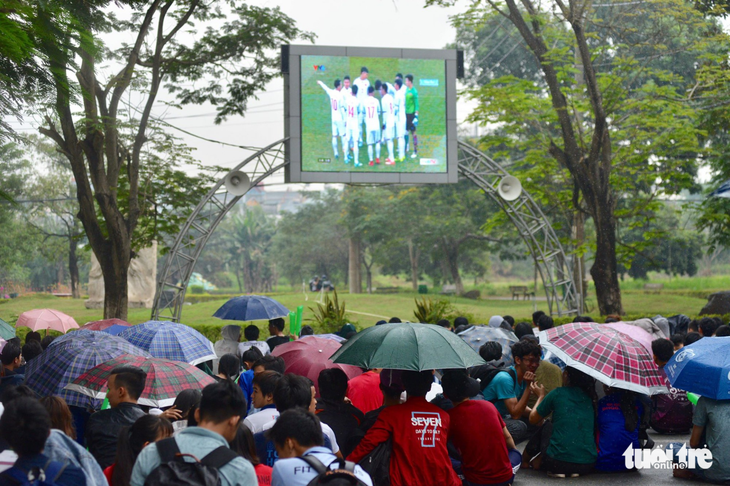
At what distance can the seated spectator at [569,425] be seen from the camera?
6.00 metres

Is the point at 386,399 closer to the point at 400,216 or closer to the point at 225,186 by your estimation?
the point at 225,186

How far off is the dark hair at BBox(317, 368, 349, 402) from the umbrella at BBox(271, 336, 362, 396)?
1318 millimetres

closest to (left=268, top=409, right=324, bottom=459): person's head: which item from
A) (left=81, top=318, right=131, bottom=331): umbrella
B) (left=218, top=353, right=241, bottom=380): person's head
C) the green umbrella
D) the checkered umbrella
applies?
the green umbrella

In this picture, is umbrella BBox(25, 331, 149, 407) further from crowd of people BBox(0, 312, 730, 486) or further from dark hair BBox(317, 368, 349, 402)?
dark hair BBox(317, 368, 349, 402)

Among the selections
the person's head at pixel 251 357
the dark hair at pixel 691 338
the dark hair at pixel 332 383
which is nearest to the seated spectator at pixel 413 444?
the dark hair at pixel 332 383

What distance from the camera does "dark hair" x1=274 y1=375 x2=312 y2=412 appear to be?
4.34m

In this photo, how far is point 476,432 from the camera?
5000 mm

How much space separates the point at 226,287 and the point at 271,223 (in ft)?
22.2

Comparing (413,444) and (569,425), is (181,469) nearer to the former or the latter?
(413,444)

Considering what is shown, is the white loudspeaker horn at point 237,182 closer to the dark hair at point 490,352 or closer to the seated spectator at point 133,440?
the dark hair at point 490,352

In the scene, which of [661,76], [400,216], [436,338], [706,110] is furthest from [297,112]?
[400,216]

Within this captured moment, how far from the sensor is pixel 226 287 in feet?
198

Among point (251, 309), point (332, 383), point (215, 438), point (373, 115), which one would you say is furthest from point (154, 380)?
point (373, 115)

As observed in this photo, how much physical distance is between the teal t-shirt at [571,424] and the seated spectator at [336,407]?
1832mm
